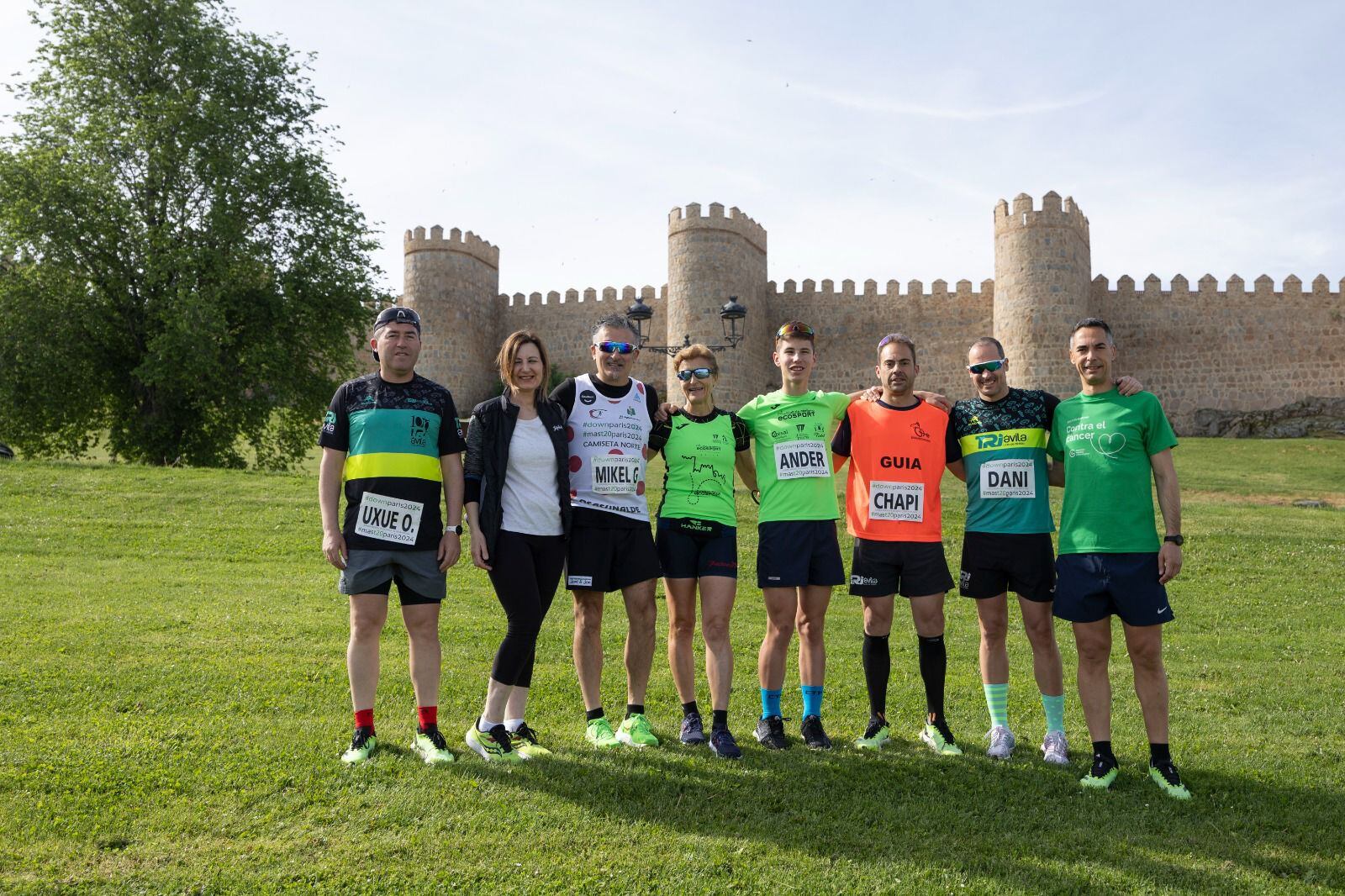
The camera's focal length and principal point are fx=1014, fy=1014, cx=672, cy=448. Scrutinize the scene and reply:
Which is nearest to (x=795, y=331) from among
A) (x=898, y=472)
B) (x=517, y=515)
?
(x=898, y=472)

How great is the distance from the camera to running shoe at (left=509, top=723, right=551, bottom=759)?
4.60 meters

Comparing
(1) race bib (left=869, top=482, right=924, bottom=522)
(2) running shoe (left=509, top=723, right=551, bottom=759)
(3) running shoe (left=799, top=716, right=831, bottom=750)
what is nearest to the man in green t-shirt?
(1) race bib (left=869, top=482, right=924, bottom=522)

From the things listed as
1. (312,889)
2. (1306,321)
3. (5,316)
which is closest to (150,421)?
(5,316)

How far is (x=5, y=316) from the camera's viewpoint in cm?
1798

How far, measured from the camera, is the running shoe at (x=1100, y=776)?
14.5 ft

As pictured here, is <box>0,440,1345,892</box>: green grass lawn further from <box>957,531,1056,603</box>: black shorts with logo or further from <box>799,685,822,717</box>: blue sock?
<box>957,531,1056,603</box>: black shorts with logo

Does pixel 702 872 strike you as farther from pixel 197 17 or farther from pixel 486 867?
pixel 197 17

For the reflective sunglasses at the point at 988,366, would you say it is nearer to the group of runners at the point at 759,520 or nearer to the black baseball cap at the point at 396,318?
the group of runners at the point at 759,520

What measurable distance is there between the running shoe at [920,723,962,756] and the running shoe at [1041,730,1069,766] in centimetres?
40

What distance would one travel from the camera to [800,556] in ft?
16.2

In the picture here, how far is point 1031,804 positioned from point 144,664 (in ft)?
16.4

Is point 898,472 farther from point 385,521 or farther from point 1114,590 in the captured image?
point 385,521

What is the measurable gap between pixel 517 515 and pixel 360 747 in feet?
4.02

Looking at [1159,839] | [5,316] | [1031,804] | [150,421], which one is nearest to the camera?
[1159,839]
